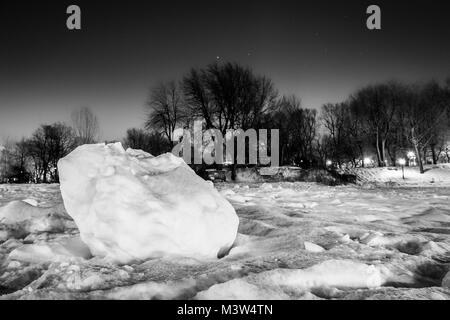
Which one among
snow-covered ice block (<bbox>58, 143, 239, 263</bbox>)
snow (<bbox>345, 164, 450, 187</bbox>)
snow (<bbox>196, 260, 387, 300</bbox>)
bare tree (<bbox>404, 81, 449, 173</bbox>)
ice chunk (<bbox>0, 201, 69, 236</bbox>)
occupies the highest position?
bare tree (<bbox>404, 81, 449, 173</bbox>)

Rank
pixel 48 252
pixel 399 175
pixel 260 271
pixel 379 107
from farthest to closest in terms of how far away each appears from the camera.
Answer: pixel 379 107, pixel 399 175, pixel 48 252, pixel 260 271

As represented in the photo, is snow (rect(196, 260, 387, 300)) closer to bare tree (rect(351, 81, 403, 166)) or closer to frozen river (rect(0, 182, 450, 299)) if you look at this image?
frozen river (rect(0, 182, 450, 299))

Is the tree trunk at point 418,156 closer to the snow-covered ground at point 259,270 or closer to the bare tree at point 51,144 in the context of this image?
the snow-covered ground at point 259,270

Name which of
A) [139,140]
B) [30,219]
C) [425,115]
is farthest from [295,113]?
[30,219]

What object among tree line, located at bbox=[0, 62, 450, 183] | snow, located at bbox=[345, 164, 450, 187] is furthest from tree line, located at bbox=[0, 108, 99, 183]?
snow, located at bbox=[345, 164, 450, 187]

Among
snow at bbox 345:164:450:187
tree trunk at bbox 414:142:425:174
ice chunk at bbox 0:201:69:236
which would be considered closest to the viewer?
ice chunk at bbox 0:201:69:236

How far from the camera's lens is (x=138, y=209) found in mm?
3371

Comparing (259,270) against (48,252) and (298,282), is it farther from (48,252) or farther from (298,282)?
(48,252)

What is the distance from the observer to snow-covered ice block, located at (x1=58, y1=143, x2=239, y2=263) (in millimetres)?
3324

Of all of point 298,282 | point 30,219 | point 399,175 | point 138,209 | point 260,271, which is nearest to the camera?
point 298,282

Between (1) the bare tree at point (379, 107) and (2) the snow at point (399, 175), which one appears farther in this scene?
(1) the bare tree at point (379, 107)

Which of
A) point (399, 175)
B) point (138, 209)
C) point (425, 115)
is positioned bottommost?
point (399, 175)

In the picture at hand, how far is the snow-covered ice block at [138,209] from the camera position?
10.9 ft

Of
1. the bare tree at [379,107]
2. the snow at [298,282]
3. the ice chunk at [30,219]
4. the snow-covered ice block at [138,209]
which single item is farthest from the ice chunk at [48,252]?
the bare tree at [379,107]
